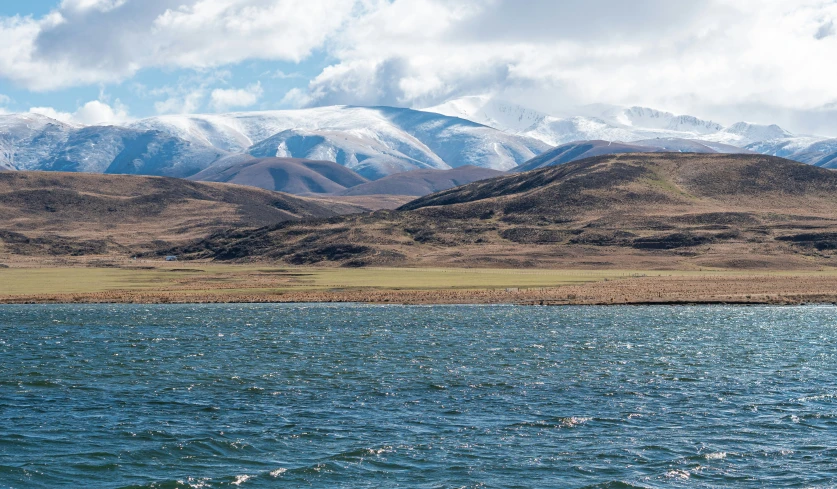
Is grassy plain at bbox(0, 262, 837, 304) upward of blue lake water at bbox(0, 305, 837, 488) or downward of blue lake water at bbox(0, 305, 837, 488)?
upward

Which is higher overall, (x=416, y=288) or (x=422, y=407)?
(x=416, y=288)

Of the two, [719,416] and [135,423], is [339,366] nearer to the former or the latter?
[135,423]

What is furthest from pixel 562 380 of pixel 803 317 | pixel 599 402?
pixel 803 317

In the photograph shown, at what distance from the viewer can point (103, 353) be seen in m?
56.9

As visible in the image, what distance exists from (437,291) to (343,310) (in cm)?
1888

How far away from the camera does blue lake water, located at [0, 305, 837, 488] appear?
29.7m

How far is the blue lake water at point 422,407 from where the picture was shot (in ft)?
97.3

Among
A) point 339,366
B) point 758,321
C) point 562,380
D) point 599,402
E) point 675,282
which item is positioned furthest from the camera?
point 675,282

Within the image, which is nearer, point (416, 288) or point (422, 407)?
point (422, 407)

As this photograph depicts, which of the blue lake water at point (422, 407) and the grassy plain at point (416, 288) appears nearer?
the blue lake water at point (422, 407)

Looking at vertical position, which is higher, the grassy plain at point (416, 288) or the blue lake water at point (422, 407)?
the grassy plain at point (416, 288)

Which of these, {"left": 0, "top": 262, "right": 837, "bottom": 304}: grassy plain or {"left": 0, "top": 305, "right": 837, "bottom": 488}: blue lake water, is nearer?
{"left": 0, "top": 305, "right": 837, "bottom": 488}: blue lake water

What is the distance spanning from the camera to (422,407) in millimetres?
38781

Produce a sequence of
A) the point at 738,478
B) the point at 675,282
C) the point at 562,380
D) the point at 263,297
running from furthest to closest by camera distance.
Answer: the point at 675,282
the point at 263,297
the point at 562,380
the point at 738,478
